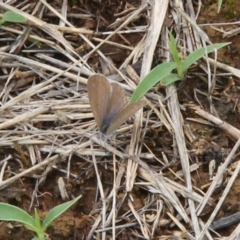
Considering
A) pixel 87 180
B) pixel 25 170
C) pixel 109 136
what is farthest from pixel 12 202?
pixel 109 136

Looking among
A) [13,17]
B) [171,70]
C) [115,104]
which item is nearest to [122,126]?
[115,104]

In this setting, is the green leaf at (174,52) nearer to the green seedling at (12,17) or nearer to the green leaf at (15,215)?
the green seedling at (12,17)

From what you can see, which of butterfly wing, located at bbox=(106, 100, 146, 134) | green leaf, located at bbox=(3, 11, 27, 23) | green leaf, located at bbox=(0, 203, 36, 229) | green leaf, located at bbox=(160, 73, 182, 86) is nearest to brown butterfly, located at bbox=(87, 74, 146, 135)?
butterfly wing, located at bbox=(106, 100, 146, 134)

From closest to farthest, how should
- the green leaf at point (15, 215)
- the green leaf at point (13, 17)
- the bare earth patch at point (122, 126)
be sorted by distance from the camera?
the green leaf at point (15, 215) → the bare earth patch at point (122, 126) → the green leaf at point (13, 17)

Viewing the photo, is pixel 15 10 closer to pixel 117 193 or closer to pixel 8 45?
pixel 8 45

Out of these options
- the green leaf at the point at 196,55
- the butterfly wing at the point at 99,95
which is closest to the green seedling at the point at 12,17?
the butterfly wing at the point at 99,95

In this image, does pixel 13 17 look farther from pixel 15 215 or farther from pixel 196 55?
pixel 15 215

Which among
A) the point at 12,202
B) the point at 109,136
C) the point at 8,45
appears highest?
the point at 8,45
